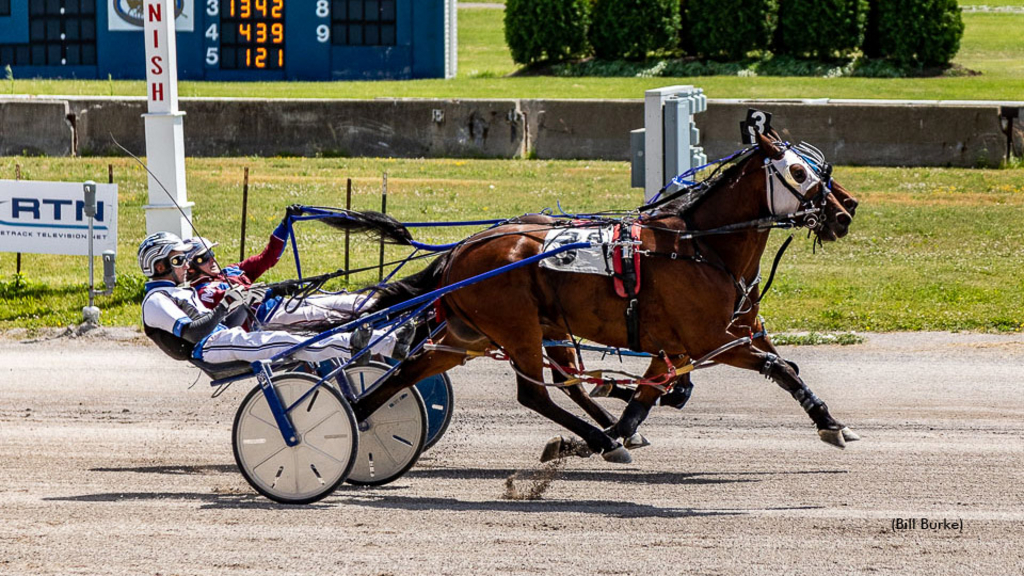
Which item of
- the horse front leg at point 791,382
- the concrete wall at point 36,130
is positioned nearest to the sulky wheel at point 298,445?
the horse front leg at point 791,382

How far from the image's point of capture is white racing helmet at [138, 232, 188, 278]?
6.58 m

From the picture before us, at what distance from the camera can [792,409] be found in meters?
8.08

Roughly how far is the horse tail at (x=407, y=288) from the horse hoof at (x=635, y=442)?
1.29 m

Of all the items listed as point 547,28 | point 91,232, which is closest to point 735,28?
point 547,28

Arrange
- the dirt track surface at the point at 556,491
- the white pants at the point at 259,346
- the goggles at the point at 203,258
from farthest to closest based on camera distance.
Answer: the goggles at the point at 203,258 → the white pants at the point at 259,346 → the dirt track surface at the point at 556,491

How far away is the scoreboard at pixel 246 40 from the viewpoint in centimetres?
2627

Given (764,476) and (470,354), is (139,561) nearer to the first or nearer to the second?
(470,354)

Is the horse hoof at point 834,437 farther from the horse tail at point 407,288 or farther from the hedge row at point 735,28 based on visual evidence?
the hedge row at point 735,28

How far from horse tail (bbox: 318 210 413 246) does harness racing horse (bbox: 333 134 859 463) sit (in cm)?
52

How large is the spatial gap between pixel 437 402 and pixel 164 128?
17.0 ft

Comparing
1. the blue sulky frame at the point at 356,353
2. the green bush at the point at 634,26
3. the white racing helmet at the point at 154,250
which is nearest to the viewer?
the blue sulky frame at the point at 356,353

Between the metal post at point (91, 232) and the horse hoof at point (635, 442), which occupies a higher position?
the metal post at point (91, 232)

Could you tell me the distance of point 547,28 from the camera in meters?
28.7

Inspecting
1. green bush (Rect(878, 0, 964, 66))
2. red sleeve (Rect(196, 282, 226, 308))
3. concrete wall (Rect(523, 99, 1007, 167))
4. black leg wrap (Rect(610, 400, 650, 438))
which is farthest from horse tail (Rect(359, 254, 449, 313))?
green bush (Rect(878, 0, 964, 66))
